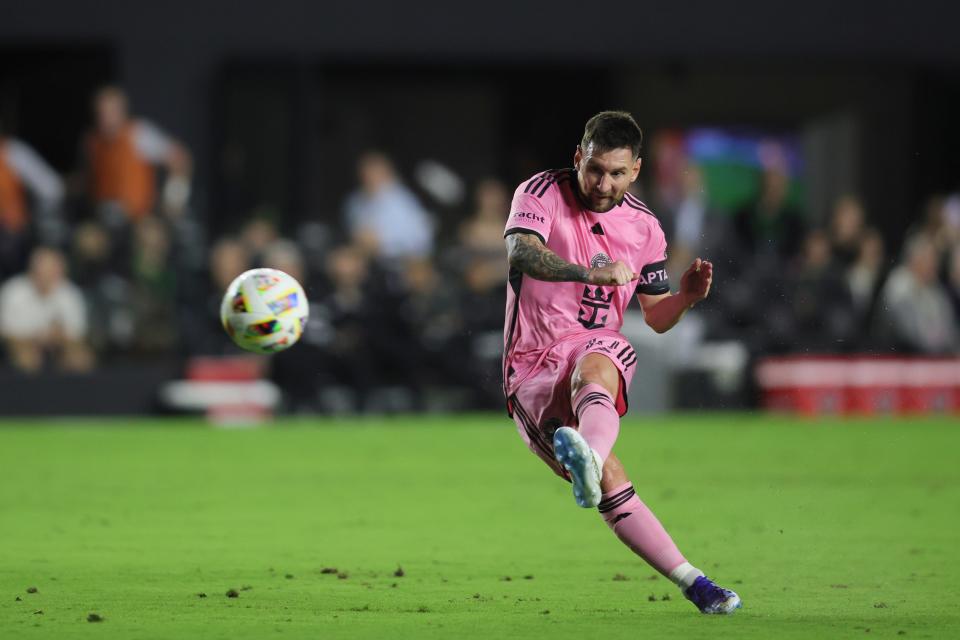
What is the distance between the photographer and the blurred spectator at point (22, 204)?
17.3 meters

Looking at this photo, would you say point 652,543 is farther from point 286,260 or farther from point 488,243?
point 488,243

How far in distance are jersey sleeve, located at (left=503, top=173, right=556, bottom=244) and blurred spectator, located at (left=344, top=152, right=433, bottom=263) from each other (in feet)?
36.4

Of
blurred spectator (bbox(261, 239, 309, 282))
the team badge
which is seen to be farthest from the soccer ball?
blurred spectator (bbox(261, 239, 309, 282))

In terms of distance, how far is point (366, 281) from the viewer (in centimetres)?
1759

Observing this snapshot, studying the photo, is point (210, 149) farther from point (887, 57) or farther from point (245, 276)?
point (245, 276)

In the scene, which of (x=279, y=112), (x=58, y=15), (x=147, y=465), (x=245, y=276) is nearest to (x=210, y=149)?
(x=279, y=112)

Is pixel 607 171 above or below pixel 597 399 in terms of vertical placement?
above

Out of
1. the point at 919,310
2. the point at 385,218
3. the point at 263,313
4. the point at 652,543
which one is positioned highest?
the point at 385,218

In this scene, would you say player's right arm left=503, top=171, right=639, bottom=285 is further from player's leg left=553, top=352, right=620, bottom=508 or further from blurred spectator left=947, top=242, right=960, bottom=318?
blurred spectator left=947, top=242, right=960, bottom=318

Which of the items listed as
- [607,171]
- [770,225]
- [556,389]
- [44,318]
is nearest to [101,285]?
[44,318]

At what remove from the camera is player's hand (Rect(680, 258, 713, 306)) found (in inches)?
268

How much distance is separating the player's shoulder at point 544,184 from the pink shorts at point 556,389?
638 mm

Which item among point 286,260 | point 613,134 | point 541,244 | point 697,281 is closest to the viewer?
point 613,134

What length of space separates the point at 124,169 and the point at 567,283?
11.8 metres
